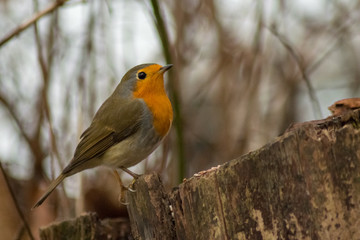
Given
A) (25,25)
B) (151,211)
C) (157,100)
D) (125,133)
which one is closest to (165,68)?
(157,100)

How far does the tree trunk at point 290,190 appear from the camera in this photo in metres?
1.99

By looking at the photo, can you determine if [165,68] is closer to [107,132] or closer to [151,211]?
[107,132]

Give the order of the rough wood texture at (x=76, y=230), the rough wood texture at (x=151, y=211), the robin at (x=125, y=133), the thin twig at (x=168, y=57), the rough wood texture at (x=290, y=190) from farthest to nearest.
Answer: the robin at (x=125, y=133), the thin twig at (x=168, y=57), the rough wood texture at (x=76, y=230), the rough wood texture at (x=151, y=211), the rough wood texture at (x=290, y=190)

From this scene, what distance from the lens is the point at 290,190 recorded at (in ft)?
6.84

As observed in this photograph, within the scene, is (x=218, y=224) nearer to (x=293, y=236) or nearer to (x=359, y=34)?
(x=293, y=236)

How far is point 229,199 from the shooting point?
2.27 meters

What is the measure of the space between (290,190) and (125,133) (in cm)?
208

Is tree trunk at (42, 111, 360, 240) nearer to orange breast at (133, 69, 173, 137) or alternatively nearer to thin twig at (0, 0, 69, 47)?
orange breast at (133, 69, 173, 137)

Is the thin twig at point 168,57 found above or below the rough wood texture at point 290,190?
above

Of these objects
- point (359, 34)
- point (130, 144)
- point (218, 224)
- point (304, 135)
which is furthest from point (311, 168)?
point (359, 34)

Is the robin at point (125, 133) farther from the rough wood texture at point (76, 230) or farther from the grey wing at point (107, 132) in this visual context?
the rough wood texture at point (76, 230)

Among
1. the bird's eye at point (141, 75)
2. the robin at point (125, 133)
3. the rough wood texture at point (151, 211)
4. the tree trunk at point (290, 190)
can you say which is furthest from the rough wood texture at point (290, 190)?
the bird's eye at point (141, 75)

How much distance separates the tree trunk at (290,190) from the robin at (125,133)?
58.5 inches

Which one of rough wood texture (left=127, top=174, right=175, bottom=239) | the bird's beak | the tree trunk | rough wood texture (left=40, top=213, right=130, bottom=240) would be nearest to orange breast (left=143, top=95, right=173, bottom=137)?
the bird's beak
